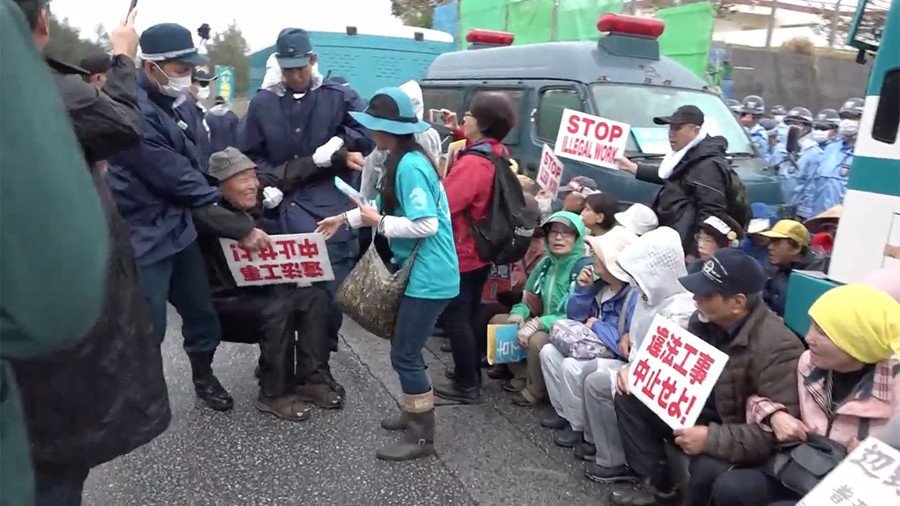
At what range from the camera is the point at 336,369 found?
180 inches

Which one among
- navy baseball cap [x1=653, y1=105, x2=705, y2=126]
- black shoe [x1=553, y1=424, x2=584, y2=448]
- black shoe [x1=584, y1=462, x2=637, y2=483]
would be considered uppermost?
navy baseball cap [x1=653, y1=105, x2=705, y2=126]

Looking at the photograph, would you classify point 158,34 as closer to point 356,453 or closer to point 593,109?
point 356,453

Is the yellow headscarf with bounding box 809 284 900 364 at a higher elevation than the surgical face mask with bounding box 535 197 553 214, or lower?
higher

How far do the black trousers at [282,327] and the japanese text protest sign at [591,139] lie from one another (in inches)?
99.1

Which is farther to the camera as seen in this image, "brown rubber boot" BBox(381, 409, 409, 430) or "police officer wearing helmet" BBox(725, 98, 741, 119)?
"police officer wearing helmet" BBox(725, 98, 741, 119)

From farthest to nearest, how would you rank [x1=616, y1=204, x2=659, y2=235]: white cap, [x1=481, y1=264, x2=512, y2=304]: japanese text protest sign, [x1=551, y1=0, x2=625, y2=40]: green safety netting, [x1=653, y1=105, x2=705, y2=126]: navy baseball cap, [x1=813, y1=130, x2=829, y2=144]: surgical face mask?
[x1=551, y1=0, x2=625, y2=40]: green safety netting → [x1=813, y1=130, x2=829, y2=144]: surgical face mask → [x1=481, y1=264, x2=512, y2=304]: japanese text protest sign → [x1=653, y1=105, x2=705, y2=126]: navy baseball cap → [x1=616, y1=204, x2=659, y2=235]: white cap

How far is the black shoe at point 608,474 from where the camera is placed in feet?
10.7

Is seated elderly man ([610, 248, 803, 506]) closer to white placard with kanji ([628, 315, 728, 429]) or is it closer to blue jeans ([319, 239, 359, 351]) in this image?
white placard with kanji ([628, 315, 728, 429])

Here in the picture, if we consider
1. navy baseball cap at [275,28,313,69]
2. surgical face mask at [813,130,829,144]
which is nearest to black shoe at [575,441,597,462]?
navy baseball cap at [275,28,313,69]

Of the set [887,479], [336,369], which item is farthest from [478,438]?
[887,479]

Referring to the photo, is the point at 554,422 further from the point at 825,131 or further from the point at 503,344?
the point at 825,131

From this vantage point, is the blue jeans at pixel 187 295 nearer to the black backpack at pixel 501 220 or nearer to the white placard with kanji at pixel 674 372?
the black backpack at pixel 501 220

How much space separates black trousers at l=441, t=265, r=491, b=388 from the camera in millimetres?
3900

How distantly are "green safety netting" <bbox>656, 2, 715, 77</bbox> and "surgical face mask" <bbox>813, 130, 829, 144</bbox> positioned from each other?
172 cm
